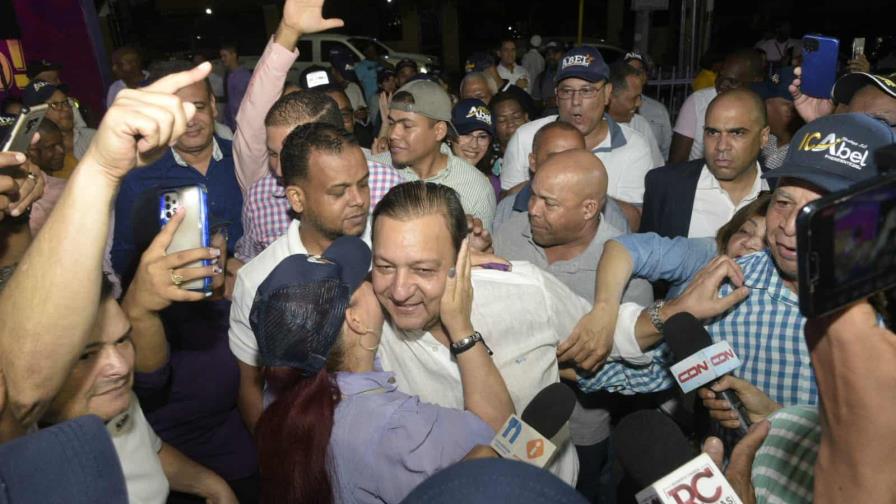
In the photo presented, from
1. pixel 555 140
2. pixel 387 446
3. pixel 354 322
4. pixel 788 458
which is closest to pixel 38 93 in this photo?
pixel 555 140

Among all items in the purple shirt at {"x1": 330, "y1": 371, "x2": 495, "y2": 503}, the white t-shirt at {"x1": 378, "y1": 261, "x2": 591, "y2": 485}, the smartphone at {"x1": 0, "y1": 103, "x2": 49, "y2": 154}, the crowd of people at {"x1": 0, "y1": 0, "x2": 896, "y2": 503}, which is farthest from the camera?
the white t-shirt at {"x1": 378, "y1": 261, "x2": 591, "y2": 485}

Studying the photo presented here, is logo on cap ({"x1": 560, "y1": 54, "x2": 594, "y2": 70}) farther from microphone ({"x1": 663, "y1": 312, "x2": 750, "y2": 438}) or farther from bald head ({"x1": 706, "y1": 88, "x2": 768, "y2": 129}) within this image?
microphone ({"x1": 663, "y1": 312, "x2": 750, "y2": 438})

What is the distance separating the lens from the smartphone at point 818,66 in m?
3.22

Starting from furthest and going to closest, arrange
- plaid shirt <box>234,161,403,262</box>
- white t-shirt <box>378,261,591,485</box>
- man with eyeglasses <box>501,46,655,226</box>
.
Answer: man with eyeglasses <box>501,46,655,226</box> < plaid shirt <box>234,161,403,262</box> < white t-shirt <box>378,261,591,485</box>

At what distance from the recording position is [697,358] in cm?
173

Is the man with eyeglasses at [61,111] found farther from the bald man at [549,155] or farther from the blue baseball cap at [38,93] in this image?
the bald man at [549,155]

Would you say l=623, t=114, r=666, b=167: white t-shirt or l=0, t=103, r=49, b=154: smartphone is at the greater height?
l=0, t=103, r=49, b=154: smartphone

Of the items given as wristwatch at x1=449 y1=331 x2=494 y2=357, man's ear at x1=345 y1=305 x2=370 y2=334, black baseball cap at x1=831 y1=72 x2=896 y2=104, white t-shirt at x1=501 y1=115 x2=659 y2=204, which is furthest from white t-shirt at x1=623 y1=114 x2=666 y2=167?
man's ear at x1=345 y1=305 x2=370 y2=334

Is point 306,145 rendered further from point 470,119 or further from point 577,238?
point 470,119

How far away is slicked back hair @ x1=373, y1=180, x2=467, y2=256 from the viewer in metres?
2.04

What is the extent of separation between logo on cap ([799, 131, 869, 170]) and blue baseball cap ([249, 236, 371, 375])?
4.98ft

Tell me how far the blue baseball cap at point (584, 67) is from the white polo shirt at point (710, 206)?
1.25 metres

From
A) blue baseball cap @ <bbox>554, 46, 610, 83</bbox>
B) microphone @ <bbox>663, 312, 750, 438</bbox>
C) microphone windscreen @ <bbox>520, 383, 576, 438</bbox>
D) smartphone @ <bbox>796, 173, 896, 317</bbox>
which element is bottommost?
microphone windscreen @ <bbox>520, 383, 576, 438</bbox>

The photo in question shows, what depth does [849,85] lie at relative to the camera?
9.80 feet
